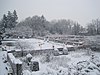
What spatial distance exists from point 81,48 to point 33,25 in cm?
4248

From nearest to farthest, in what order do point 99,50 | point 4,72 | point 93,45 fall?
point 4,72 → point 99,50 → point 93,45

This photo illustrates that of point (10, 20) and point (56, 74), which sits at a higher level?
point (10, 20)

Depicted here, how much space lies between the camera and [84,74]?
6629 mm

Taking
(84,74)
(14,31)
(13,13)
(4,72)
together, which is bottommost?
(4,72)

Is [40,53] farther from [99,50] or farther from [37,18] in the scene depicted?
[37,18]

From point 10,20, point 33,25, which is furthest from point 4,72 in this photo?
point 33,25

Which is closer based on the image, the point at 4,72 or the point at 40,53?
the point at 4,72

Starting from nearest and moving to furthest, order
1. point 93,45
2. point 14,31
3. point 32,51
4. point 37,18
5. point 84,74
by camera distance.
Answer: point 84,74, point 32,51, point 93,45, point 14,31, point 37,18

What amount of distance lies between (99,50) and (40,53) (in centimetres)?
939

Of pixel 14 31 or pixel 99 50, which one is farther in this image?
pixel 14 31

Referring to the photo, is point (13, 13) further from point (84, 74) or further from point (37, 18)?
point (84, 74)

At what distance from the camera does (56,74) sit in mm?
7359

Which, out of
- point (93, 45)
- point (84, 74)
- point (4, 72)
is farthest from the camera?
point (93, 45)

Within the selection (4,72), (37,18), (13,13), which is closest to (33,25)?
(37,18)
